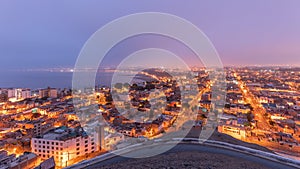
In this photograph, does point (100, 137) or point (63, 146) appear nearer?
point (63, 146)

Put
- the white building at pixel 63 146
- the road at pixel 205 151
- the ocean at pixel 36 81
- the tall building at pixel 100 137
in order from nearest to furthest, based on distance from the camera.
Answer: the road at pixel 205 151
the white building at pixel 63 146
the tall building at pixel 100 137
the ocean at pixel 36 81

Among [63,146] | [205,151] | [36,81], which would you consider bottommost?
[63,146]

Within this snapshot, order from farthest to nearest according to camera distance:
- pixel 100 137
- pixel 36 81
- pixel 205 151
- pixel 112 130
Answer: pixel 36 81, pixel 112 130, pixel 100 137, pixel 205 151

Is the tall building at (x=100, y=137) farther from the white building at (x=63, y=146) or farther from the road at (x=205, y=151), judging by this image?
the road at (x=205, y=151)

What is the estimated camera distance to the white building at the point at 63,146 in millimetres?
4281

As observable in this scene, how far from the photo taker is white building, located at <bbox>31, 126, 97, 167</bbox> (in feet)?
14.0

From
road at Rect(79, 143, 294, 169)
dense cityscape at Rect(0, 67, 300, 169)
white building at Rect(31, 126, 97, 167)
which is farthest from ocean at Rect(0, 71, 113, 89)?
road at Rect(79, 143, 294, 169)

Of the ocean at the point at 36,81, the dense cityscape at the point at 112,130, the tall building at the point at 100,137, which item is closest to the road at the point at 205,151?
the dense cityscape at the point at 112,130

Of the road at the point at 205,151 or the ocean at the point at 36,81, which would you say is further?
the ocean at the point at 36,81

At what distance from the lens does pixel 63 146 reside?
169 inches

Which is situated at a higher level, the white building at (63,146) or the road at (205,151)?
the road at (205,151)

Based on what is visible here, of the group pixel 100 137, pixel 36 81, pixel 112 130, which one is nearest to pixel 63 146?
pixel 100 137

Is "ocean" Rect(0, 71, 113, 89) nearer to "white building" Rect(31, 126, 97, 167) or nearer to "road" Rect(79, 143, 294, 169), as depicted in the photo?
"white building" Rect(31, 126, 97, 167)

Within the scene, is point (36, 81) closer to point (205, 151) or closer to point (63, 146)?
point (63, 146)
